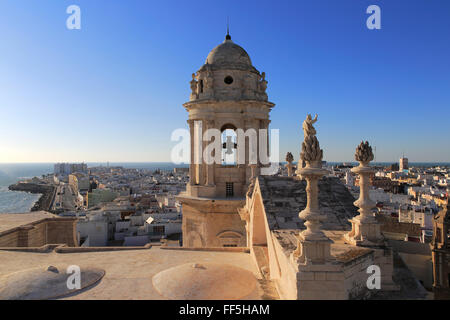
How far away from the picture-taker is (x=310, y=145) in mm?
4531

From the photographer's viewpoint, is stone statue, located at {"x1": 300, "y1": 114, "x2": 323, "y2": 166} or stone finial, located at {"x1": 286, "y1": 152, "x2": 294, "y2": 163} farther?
stone finial, located at {"x1": 286, "y1": 152, "x2": 294, "y2": 163}

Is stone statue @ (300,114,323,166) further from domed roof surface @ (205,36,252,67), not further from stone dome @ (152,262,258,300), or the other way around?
domed roof surface @ (205,36,252,67)

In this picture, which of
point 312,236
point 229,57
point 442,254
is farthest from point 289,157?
point 442,254

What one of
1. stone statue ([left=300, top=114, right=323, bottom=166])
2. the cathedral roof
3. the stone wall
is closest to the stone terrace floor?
the cathedral roof

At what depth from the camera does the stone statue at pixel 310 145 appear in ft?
14.7

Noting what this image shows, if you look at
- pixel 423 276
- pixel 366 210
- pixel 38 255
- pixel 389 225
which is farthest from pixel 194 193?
pixel 389 225

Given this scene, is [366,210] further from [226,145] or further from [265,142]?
[226,145]

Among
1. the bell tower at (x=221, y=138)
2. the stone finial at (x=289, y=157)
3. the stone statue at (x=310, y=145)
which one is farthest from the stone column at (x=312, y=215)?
the bell tower at (x=221, y=138)

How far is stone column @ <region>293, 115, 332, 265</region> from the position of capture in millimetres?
4230

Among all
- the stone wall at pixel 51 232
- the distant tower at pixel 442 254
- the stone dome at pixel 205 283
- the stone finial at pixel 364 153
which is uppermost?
the stone finial at pixel 364 153

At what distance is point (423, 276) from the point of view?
57.2 feet

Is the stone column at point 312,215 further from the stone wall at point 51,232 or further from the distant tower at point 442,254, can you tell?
the distant tower at point 442,254

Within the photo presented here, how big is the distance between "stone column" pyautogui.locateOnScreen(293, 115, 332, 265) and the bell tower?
26.6 feet

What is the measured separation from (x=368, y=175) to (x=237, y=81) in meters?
8.76
